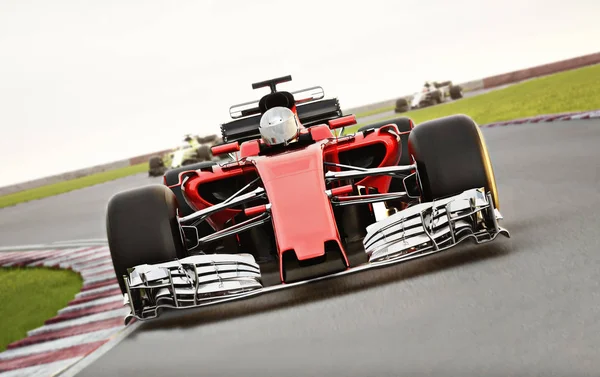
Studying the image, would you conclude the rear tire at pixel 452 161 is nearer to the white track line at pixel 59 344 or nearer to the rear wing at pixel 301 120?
the white track line at pixel 59 344

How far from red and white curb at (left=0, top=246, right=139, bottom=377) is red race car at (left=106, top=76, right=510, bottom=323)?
0.57 meters

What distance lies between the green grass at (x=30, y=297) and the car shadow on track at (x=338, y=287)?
7.14ft


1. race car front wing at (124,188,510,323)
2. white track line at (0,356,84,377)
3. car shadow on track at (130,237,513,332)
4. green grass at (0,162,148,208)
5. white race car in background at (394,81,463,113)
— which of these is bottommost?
green grass at (0,162,148,208)

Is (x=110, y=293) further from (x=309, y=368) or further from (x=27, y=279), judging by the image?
(x=309, y=368)

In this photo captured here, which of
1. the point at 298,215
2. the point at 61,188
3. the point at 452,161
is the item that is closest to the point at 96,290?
the point at 298,215

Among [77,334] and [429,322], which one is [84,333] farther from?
[429,322]

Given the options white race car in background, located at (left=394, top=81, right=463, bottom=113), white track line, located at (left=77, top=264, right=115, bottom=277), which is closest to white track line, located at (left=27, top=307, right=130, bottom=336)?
white track line, located at (left=77, top=264, right=115, bottom=277)

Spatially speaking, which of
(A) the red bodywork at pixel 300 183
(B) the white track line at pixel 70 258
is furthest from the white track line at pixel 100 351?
(B) the white track line at pixel 70 258

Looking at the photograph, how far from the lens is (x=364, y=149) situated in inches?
280

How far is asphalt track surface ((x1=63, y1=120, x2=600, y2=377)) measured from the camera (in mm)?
3543

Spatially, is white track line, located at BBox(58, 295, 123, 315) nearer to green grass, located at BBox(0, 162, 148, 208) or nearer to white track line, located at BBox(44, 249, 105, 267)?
white track line, located at BBox(44, 249, 105, 267)

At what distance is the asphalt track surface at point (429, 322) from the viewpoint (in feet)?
11.6

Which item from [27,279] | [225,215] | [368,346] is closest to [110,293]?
[225,215]

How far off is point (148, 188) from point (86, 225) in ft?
38.0
